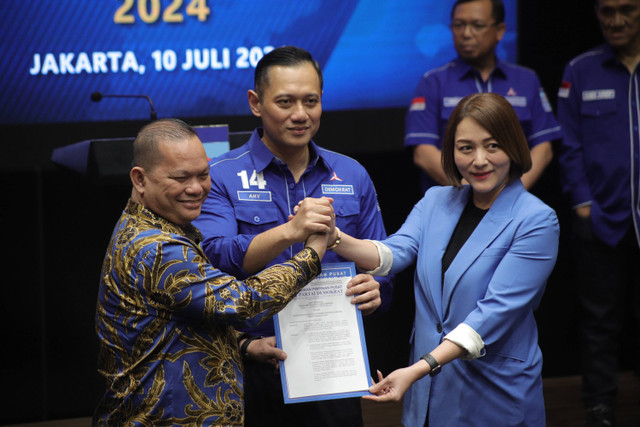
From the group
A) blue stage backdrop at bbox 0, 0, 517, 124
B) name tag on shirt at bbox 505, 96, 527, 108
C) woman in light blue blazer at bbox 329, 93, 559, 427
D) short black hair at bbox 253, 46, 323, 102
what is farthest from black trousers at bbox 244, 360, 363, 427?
blue stage backdrop at bbox 0, 0, 517, 124

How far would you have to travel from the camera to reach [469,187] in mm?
2469

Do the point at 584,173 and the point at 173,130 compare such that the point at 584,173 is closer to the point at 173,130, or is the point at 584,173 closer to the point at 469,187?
the point at 469,187

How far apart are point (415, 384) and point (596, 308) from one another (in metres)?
1.86

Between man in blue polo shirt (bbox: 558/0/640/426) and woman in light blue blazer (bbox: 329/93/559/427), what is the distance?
1.68 metres

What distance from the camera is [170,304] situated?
1.83m

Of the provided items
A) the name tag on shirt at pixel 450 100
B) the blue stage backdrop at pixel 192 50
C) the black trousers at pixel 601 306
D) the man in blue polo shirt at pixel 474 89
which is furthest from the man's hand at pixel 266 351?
the blue stage backdrop at pixel 192 50

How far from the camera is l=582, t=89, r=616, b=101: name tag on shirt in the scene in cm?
385

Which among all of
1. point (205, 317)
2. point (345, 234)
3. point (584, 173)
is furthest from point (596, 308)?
point (205, 317)

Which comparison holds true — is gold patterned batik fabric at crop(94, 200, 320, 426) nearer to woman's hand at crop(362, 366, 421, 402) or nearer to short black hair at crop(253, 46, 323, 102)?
woman's hand at crop(362, 366, 421, 402)

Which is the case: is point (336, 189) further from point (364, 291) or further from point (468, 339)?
point (468, 339)

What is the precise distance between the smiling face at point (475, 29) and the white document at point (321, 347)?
7.16 ft

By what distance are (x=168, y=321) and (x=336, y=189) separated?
0.75 m

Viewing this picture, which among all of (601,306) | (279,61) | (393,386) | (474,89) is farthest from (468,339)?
(474,89)

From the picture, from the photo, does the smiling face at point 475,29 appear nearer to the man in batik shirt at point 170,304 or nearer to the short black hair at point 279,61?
the short black hair at point 279,61
